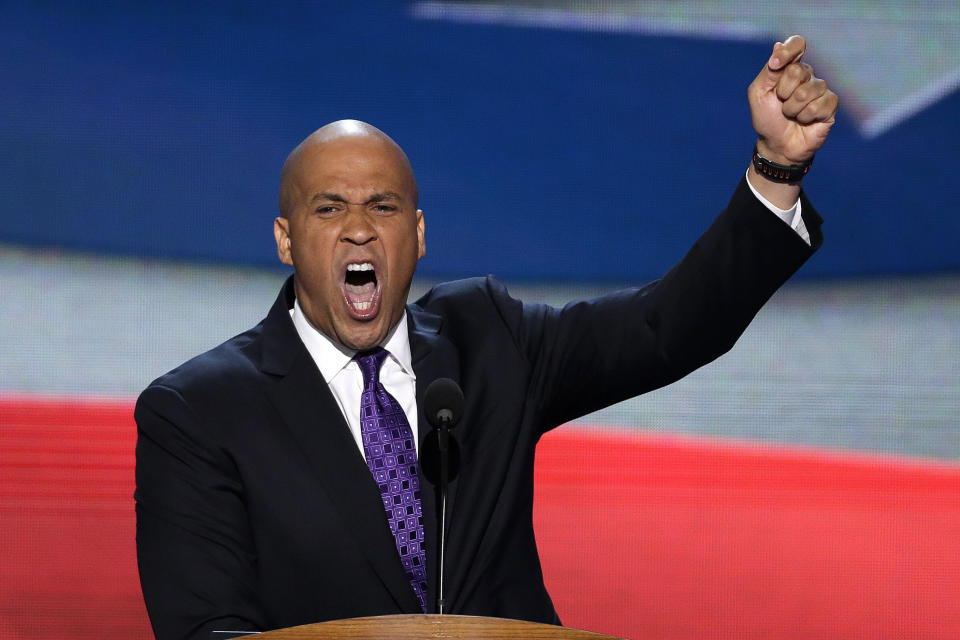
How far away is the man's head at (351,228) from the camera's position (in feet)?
6.16

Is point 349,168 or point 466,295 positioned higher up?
point 349,168

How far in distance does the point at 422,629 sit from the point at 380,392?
731 mm

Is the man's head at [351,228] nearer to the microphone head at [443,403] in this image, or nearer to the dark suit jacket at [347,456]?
the dark suit jacket at [347,456]

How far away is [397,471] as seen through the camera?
183 cm

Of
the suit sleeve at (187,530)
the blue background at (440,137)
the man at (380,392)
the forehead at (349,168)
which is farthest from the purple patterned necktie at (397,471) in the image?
the blue background at (440,137)

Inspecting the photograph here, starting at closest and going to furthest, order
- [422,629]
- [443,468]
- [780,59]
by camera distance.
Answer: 1. [422,629]
2. [443,468]
3. [780,59]

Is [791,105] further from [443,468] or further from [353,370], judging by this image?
[353,370]

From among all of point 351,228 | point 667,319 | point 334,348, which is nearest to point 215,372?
point 334,348

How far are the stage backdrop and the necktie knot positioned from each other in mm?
1654

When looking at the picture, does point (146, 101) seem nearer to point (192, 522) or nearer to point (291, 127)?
point (291, 127)

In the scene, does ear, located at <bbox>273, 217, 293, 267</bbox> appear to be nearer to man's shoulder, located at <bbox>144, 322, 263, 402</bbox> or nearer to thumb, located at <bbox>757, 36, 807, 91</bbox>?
man's shoulder, located at <bbox>144, 322, 263, 402</bbox>

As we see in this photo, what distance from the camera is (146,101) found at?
3691 mm

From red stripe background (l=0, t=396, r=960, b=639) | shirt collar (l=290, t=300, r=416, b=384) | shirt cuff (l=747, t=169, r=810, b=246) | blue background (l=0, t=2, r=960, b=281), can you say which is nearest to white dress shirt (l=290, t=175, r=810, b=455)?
shirt collar (l=290, t=300, r=416, b=384)

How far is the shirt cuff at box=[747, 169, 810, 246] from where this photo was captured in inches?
67.6
